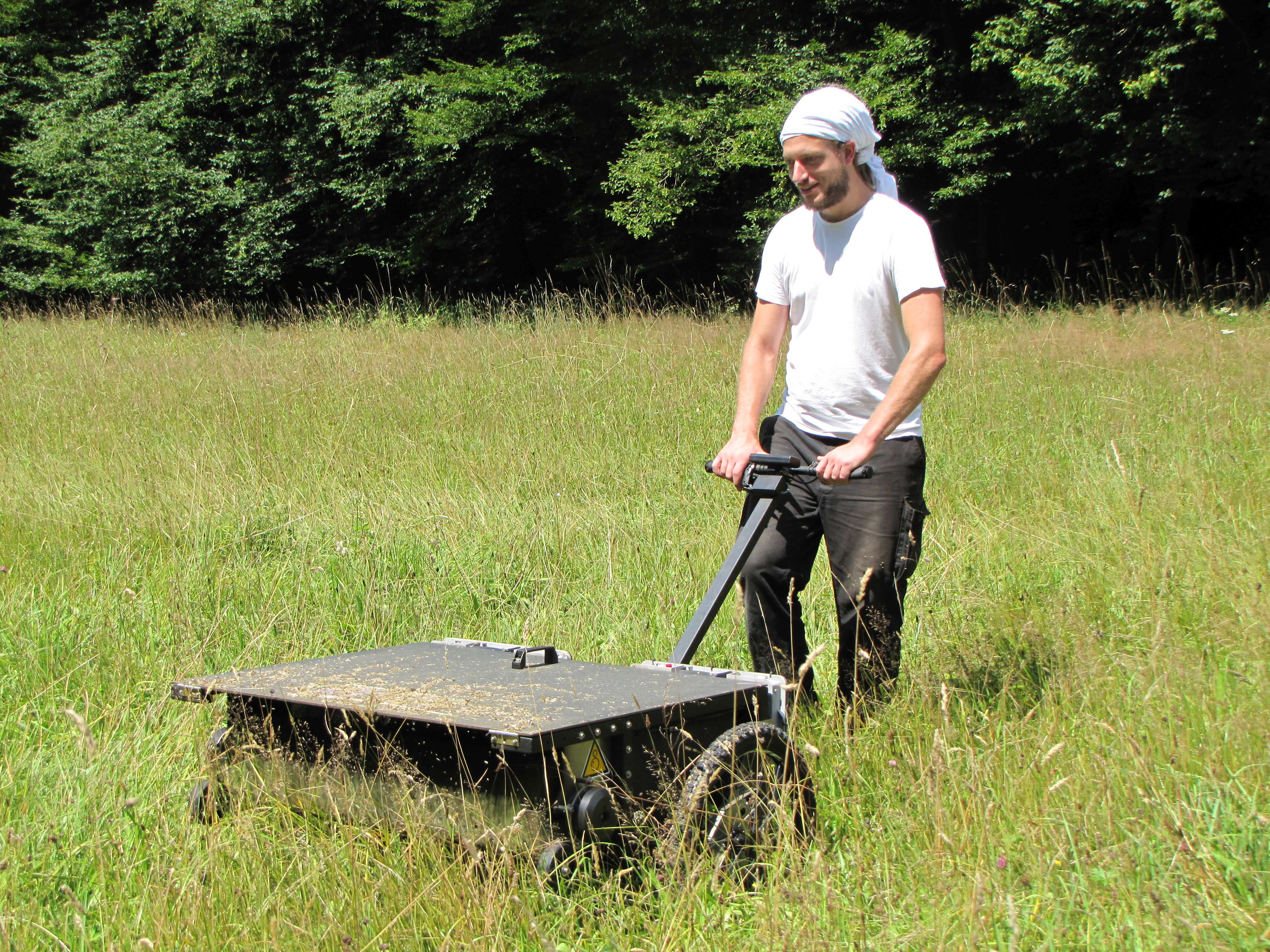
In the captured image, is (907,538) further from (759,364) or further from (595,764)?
(595,764)

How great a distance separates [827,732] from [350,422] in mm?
4598

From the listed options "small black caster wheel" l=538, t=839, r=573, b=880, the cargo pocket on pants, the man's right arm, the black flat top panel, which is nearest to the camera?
"small black caster wheel" l=538, t=839, r=573, b=880

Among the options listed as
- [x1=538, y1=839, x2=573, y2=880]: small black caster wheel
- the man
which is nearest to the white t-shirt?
the man

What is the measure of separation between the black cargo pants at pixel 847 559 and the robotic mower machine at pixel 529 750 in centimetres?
34

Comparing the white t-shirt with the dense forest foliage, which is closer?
the white t-shirt

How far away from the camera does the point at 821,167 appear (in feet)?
9.51

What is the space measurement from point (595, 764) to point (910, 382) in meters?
1.27

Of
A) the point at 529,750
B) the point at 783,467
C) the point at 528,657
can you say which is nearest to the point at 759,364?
the point at 783,467

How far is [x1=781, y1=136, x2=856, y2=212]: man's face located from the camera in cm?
288

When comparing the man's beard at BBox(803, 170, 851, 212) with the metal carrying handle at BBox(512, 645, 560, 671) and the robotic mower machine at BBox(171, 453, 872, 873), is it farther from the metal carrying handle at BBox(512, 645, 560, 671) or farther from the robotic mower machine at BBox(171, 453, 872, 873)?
the metal carrying handle at BBox(512, 645, 560, 671)

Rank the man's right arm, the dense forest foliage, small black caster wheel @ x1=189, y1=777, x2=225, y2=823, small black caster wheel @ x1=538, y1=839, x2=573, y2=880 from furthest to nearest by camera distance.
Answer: the dense forest foliage
the man's right arm
small black caster wheel @ x1=189, y1=777, x2=225, y2=823
small black caster wheel @ x1=538, y1=839, x2=573, y2=880

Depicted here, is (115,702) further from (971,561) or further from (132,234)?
(132,234)

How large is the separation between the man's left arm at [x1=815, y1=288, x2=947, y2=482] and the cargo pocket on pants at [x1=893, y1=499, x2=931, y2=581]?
282 mm

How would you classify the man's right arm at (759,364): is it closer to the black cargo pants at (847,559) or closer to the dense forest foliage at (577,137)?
the black cargo pants at (847,559)
